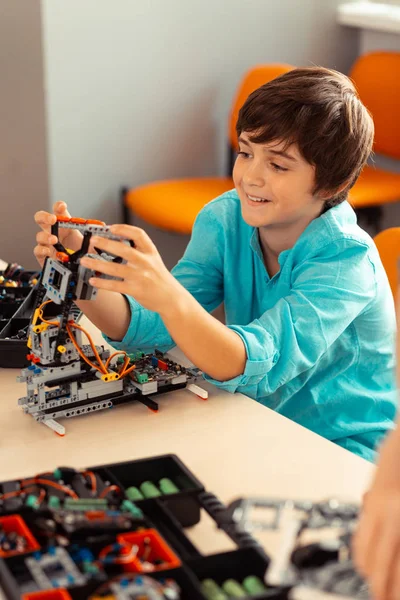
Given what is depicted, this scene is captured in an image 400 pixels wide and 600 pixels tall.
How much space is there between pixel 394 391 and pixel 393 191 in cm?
186

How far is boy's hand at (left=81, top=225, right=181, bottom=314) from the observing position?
1.29m

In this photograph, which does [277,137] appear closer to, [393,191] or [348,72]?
[393,191]

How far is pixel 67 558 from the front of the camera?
98 cm

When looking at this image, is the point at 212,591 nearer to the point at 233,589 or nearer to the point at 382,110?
the point at 233,589

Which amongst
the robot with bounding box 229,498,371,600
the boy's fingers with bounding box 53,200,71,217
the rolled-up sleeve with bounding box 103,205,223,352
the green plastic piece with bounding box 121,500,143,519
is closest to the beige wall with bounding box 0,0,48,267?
the rolled-up sleeve with bounding box 103,205,223,352

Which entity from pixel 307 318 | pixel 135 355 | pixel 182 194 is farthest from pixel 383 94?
pixel 135 355

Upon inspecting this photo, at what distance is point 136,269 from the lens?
4.28 feet

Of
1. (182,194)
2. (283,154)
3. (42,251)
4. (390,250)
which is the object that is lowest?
(182,194)

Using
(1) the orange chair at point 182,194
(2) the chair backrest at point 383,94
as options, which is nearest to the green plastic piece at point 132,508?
(1) the orange chair at point 182,194

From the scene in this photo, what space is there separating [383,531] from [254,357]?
73 cm

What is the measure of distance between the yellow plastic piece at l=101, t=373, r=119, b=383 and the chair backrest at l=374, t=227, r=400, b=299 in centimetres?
66

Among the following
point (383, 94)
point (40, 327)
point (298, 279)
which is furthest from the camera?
point (383, 94)

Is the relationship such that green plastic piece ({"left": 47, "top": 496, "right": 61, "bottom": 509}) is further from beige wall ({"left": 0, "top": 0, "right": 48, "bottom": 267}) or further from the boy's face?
beige wall ({"left": 0, "top": 0, "right": 48, "bottom": 267})

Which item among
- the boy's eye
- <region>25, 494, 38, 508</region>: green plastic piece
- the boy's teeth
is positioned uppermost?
the boy's eye
